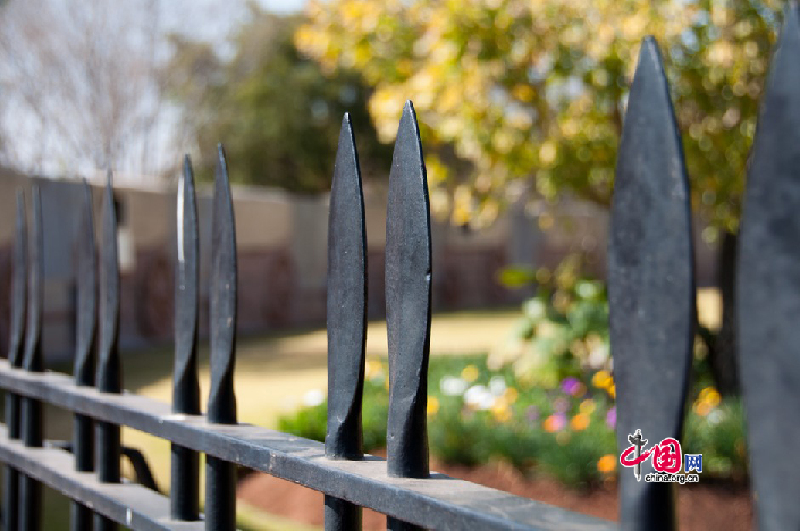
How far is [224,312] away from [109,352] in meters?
0.38

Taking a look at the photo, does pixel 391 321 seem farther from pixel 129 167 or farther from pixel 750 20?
pixel 129 167

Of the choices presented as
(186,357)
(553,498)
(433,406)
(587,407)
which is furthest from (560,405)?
(186,357)

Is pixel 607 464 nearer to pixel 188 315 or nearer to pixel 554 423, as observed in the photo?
A: pixel 554 423

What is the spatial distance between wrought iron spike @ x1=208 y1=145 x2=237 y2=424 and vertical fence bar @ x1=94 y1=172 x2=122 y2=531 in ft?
1.01

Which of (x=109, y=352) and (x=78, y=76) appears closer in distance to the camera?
(x=109, y=352)

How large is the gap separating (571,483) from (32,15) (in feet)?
55.6

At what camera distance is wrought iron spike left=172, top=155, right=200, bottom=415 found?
119cm

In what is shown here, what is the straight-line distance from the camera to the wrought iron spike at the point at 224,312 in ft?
3.61

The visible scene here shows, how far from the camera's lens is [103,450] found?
4.43 feet

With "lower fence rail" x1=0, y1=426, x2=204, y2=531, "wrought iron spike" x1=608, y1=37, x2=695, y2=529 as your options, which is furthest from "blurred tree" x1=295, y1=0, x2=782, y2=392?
"wrought iron spike" x1=608, y1=37, x2=695, y2=529

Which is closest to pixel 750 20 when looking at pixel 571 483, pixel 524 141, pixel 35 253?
pixel 524 141

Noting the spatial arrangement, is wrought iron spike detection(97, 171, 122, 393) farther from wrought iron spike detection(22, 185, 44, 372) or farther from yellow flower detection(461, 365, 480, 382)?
yellow flower detection(461, 365, 480, 382)

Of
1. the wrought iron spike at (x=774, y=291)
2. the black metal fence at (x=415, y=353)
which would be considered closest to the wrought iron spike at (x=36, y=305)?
the black metal fence at (x=415, y=353)

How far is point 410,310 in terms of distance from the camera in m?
0.86
